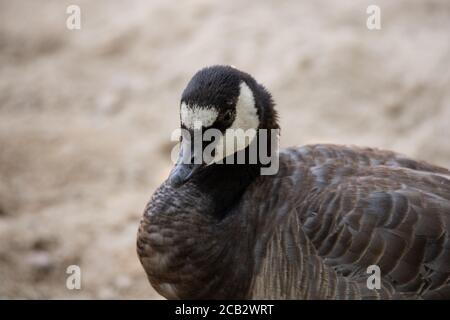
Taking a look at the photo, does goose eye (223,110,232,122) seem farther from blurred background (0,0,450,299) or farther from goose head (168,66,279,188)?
blurred background (0,0,450,299)

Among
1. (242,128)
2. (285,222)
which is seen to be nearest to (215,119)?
(242,128)

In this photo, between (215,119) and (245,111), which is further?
(245,111)

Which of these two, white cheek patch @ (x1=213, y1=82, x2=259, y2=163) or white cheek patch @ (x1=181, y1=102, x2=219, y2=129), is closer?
white cheek patch @ (x1=181, y1=102, x2=219, y2=129)

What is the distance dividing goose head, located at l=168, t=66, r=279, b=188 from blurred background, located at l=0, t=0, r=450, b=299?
1464 millimetres

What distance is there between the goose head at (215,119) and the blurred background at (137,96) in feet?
4.80

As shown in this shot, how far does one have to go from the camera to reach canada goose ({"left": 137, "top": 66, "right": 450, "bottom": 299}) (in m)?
2.71

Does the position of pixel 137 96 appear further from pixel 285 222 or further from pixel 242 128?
pixel 285 222

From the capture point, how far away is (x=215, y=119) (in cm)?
290

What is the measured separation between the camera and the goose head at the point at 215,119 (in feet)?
9.41

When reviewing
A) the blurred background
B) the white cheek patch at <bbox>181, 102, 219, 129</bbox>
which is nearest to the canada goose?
the white cheek patch at <bbox>181, 102, 219, 129</bbox>

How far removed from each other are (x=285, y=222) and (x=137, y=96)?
3440mm

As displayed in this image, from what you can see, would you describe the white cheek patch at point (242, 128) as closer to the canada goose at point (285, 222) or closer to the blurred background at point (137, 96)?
the canada goose at point (285, 222)

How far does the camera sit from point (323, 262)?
2740mm
